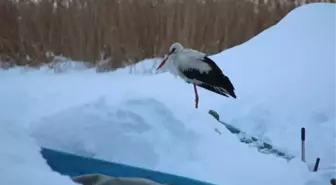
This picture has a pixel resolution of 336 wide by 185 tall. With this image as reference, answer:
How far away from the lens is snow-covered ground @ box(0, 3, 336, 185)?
254 centimetres

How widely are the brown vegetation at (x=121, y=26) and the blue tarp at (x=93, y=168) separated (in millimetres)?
2803

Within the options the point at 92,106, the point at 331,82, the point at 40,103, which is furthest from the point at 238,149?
the point at 331,82

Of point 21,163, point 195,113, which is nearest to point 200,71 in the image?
point 195,113

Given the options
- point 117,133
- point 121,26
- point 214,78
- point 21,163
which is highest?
point 21,163

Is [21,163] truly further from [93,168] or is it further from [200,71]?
[200,71]

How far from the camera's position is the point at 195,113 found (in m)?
3.05

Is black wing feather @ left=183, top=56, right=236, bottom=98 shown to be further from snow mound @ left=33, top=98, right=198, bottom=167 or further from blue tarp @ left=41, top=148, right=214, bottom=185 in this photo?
blue tarp @ left=41, top=148, right=214, bottom=185

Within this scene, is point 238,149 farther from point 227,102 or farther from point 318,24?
point 318,24

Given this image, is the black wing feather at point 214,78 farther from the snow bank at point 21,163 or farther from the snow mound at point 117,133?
→ the snow bank at point 21,163

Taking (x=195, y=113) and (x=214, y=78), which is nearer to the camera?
(x=195, y=113)

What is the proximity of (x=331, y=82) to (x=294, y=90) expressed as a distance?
0.26 metres

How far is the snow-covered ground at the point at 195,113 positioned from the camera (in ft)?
8.34

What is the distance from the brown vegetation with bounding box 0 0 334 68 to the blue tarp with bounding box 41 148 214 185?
2.80 metres

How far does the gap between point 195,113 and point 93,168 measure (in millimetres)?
883
